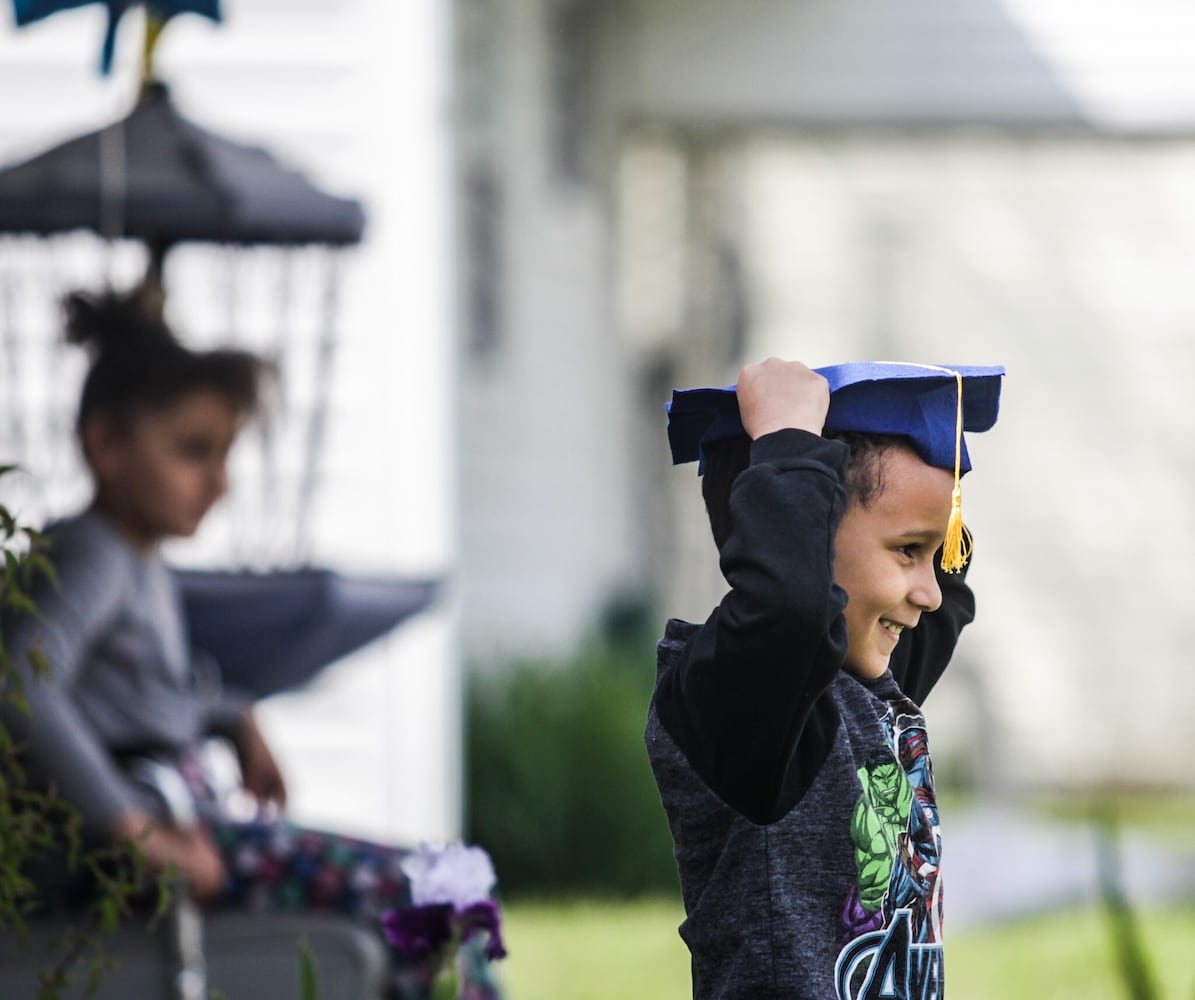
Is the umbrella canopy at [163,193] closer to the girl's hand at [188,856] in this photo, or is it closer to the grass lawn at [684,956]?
the girl's hand at [188,856]

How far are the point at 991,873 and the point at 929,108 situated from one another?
11.3ft

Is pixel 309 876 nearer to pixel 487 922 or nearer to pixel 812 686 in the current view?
pixel 487 922

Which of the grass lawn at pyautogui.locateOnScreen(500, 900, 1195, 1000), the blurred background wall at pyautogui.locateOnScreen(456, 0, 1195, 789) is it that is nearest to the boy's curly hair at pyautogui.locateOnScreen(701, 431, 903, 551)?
the grass lawn at pyautogui.locateOnScreen(500, 900, 1195, 1000)

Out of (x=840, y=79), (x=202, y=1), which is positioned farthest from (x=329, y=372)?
(x=840, y=79)

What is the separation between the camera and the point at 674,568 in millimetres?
9422

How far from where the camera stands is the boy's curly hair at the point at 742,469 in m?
1.45

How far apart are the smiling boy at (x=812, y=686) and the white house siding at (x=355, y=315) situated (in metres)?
3.12

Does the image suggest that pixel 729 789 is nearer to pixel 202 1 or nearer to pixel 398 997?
pixel 398 997

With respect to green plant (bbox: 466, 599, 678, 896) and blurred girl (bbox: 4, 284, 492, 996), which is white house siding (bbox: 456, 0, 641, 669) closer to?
green plant (bbox: 466, 599, 678, 896)

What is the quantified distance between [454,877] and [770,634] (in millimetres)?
569

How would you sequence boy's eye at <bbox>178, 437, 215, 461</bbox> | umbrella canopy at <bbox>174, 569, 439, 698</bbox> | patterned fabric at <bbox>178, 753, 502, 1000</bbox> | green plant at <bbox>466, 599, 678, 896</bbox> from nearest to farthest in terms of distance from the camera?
patterned fabric at <bbox>178, 753, 502, 1000</bbox>, boy's eye at <bbox>178, 437, 215, 461</bbox>, umbrella canopy at <bbox>174, 569, 439, 698</bbox>, green plant at <bbox>466, 599, 678, 896</bbox>

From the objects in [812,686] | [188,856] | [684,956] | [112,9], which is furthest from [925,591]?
[684,956]

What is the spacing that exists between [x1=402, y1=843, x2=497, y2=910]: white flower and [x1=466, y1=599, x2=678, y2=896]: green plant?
483 centimetres

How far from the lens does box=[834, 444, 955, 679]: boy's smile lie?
1.44 m
